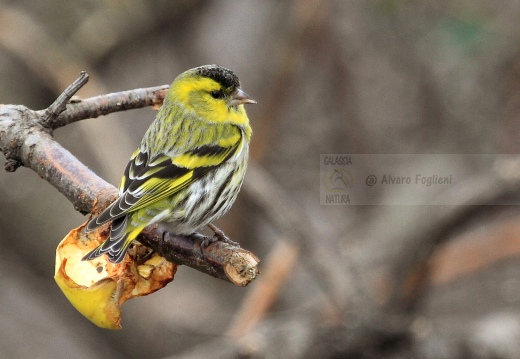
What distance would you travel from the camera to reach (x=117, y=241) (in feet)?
10.0

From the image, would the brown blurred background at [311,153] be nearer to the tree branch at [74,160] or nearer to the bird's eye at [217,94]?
the bird's eye at [217,94]

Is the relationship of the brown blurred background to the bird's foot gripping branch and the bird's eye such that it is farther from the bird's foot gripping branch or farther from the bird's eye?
the bird's foot gripping branch

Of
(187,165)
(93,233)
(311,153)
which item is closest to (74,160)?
(93,233)

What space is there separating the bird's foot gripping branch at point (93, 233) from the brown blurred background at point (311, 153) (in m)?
2.21

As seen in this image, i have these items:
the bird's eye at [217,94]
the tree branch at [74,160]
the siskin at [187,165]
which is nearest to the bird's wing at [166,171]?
the siskin at [187,165]

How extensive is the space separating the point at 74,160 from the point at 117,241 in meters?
0.42

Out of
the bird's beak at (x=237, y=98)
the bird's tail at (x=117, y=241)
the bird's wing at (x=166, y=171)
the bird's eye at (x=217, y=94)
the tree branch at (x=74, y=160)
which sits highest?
the bird's beak at (x=237, y=98)

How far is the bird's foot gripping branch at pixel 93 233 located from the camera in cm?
282

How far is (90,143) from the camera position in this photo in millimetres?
6316

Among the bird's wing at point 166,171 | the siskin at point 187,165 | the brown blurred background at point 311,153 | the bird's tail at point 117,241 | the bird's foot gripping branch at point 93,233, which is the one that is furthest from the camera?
the brown blurred background at point 311,153

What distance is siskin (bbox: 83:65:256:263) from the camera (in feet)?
10.7

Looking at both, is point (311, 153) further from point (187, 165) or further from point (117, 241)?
point (117, 241)

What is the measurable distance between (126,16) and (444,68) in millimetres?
3034

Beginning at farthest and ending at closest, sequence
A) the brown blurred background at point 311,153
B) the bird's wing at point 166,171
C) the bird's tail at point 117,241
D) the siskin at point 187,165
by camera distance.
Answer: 1. the brown blurred background at point 311,153
2. the bird's wing at point 166,171
3. the siskin at point 187,165
4. the bird's tail at point 117,241
